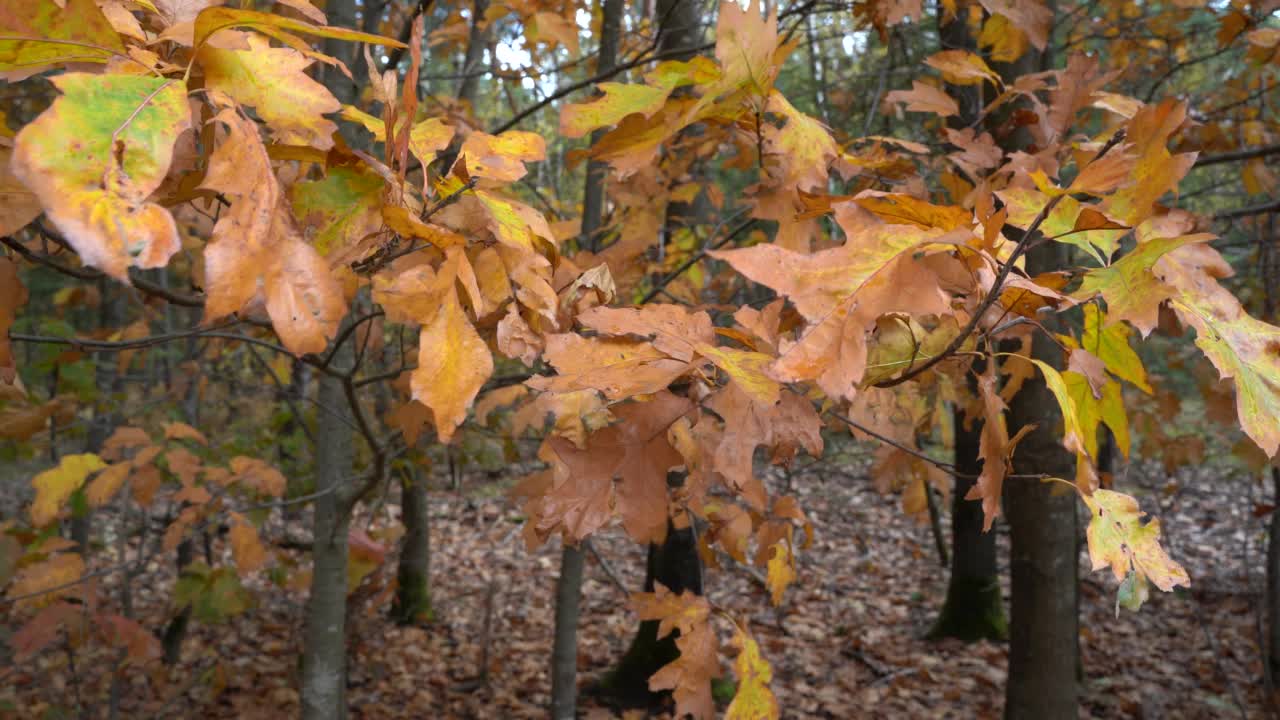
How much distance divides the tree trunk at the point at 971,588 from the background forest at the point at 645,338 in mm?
26

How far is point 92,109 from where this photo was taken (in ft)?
1.86

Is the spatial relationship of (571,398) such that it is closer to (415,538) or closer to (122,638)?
(122,638)

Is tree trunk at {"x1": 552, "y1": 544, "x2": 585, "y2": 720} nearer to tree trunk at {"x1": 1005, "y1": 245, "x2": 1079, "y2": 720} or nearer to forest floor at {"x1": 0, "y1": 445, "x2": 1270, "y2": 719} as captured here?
forest floor at {"x1": 0, "y1": 445, "x2": 1270, "y2": 719}

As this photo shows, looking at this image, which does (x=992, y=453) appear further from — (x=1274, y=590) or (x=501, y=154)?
(x=1274, y=590)

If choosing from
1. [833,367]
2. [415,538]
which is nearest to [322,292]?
[833,367]

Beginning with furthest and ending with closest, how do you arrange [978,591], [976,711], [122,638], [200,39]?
1. [978,591]
2. [976,711]
3. [122,638]
4. [200,39]

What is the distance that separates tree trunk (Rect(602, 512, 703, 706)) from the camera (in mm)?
4367

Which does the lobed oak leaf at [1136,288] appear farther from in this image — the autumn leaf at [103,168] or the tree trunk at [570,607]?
the tree trunk at [570,607]

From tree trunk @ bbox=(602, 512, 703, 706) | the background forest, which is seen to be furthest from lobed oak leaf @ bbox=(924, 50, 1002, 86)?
tree trunk @ bbox=(602, 512, 703, 706)

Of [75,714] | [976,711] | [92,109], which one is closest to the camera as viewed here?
[92,109]

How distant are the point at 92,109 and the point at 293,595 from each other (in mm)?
5919

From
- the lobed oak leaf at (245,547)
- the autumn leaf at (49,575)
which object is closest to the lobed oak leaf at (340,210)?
the lobed oak leaf at (245,547)

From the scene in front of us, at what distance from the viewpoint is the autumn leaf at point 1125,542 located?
888 millimetres

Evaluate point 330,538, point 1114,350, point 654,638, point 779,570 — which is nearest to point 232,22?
point 1114,350
